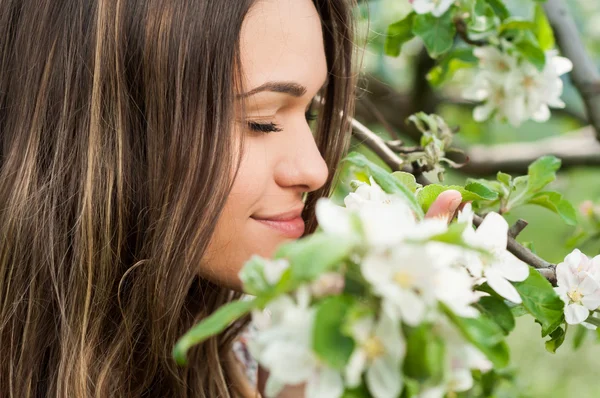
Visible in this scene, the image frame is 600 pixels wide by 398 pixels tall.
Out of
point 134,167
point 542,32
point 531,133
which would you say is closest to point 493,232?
point 134,167

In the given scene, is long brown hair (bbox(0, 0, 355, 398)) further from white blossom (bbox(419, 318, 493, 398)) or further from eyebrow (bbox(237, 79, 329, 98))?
white blossom (bbox(419, 318, 493, 398))

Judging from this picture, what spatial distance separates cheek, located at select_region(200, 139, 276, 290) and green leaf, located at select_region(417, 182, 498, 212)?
27 cm

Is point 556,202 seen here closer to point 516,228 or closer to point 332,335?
point 516,228

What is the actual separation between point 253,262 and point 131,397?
0.80 meters

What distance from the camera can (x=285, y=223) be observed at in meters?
1.13

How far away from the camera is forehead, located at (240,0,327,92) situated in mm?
1097

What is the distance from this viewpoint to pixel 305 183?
1.10 metres

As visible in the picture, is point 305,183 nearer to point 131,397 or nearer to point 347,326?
point 131,397

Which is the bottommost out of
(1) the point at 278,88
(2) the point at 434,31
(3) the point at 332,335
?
(3) the point at 332,335

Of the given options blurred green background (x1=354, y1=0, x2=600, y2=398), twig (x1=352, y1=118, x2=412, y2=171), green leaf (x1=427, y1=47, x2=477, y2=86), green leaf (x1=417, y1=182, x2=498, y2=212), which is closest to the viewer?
green leaf (x1=417, y1=182, x2=498, y2=212)

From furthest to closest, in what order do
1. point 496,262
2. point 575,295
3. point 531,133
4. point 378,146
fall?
point 531,133 → point 378,146 → point 575,295 → point 496,262

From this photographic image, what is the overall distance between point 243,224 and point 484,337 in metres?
0.55

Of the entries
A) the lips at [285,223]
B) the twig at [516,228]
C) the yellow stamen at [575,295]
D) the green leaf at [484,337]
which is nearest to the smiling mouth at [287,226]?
the lips at [285,223]

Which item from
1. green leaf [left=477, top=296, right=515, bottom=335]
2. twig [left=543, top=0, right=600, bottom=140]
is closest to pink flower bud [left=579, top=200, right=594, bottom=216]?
twig [left=543, top=0, right=600, bottom=140]
